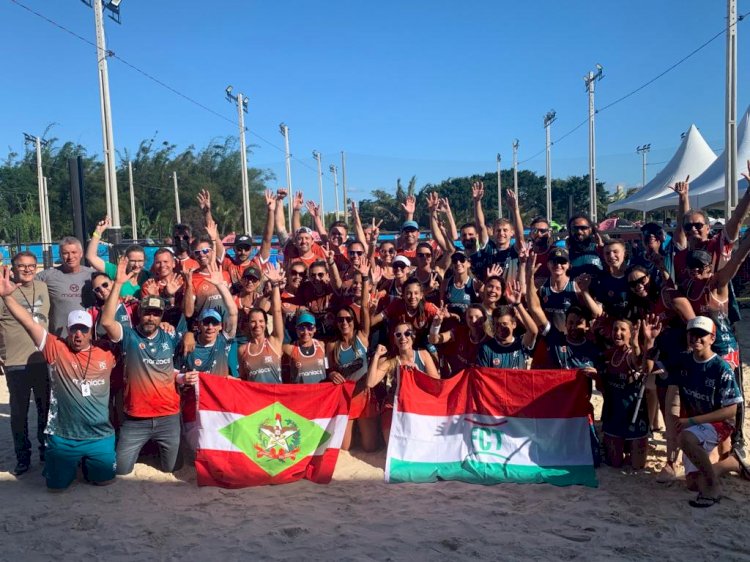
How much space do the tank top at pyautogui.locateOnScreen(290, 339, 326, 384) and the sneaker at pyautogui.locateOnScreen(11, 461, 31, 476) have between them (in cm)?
268

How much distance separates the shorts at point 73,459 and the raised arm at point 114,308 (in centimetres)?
95

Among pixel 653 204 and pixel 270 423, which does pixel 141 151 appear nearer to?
pixel 653 204

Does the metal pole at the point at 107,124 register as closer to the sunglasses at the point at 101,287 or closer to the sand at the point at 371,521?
the sunglasses at the point at 101,287

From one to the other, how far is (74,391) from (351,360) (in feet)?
8.28

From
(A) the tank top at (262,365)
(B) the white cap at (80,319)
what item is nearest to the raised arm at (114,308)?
(B) the white cap at (80,319)

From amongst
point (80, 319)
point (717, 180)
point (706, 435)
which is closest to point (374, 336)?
point (80, 319)

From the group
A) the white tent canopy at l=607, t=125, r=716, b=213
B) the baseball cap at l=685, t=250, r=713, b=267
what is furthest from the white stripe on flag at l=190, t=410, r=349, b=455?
the white tent canopy at l=607, t=125, r=716, b=213

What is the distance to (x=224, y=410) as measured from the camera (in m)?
5.77

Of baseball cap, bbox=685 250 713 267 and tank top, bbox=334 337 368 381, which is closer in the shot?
baseball cap, bbox=685 250 713 267

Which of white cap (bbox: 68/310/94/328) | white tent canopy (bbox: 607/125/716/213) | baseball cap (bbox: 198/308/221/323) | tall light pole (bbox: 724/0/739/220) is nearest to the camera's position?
white cap (bbox: 68/310/94/328)

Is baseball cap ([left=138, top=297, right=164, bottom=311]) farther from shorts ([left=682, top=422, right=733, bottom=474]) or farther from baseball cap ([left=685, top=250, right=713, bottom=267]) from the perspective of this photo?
baseball cap ([left=685, top=250, right=713, bottom=267])

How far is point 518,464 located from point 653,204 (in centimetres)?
2180

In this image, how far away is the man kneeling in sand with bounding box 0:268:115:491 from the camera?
5496 millimetres

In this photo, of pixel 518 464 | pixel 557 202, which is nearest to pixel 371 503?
pixel 518 464
